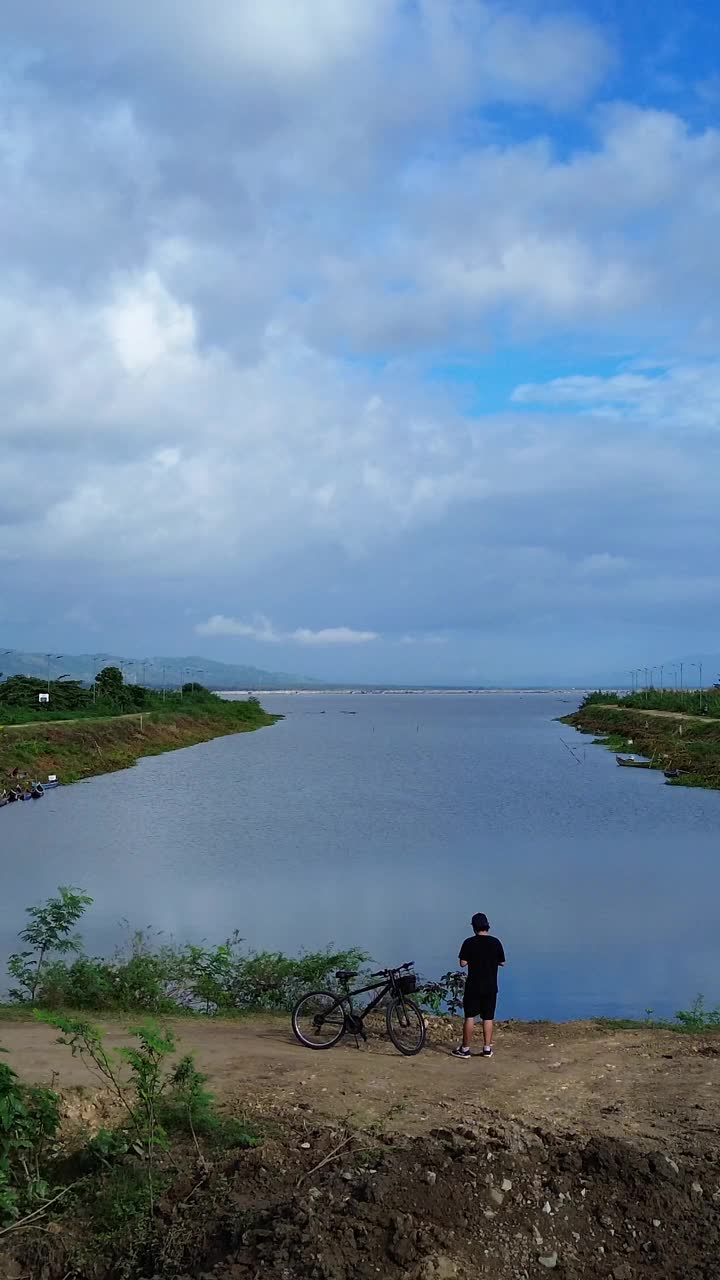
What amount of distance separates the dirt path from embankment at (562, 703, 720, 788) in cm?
4097

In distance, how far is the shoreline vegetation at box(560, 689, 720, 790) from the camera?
54.9 m

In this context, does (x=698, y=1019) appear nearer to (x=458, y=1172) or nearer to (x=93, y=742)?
(x=458, y=1172)

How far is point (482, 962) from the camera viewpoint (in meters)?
11.2

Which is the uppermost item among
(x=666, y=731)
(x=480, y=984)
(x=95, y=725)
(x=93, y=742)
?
(x=666, y=731)

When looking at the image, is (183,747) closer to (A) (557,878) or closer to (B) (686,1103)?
(A) (557,878)

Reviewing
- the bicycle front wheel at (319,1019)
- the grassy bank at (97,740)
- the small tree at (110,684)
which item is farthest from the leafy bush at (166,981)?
the small tree at (110,684)

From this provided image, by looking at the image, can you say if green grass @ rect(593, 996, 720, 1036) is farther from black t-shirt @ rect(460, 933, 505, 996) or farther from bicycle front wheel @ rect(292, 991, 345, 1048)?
bicycle front wheel @ rect(292, 991, 345, 1048)

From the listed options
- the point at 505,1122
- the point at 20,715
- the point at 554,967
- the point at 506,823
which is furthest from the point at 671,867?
the point at 20,715

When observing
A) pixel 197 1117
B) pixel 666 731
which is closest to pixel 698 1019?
pixel 197 1117

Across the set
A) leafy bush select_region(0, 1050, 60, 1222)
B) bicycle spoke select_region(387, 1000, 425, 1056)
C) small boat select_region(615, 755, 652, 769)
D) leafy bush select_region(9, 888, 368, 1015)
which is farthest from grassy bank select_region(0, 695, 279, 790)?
leafy bush select_region(0, 1050, 60, 1222)

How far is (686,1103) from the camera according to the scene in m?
9.30

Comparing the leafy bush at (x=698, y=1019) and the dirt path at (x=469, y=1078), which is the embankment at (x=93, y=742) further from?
the dirt path at (x=469, y=1078)

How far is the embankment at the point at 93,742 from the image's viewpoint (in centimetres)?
5209

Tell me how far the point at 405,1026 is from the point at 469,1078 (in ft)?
4.91
